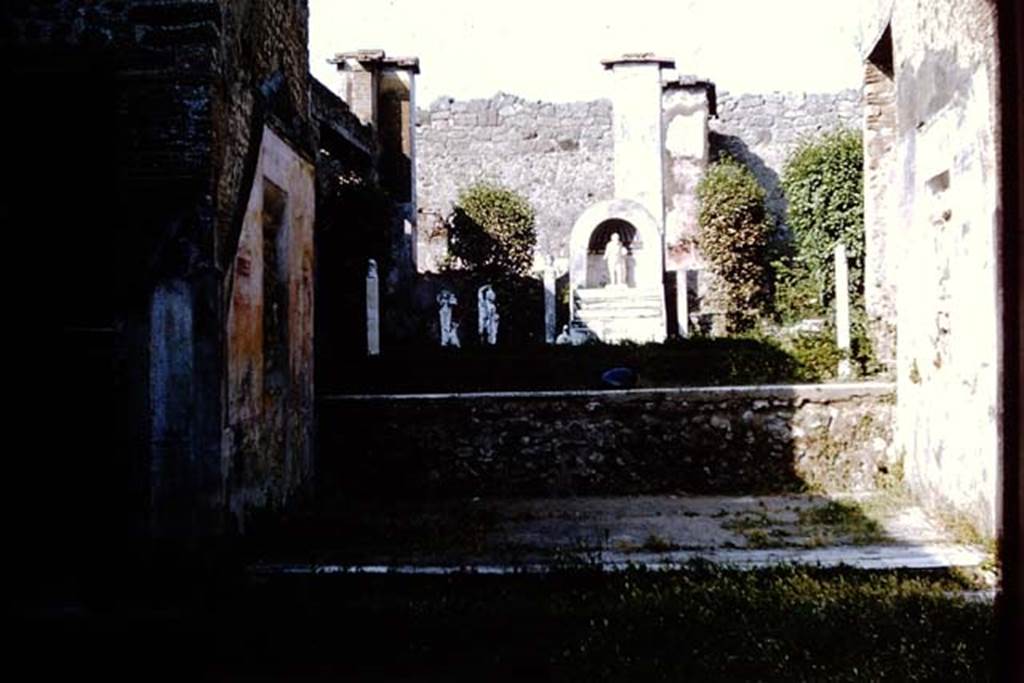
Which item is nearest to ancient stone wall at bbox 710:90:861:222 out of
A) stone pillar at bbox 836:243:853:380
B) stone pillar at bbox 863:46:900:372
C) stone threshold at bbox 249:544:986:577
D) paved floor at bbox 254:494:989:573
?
stone pillar at bbox 836:243:853:380

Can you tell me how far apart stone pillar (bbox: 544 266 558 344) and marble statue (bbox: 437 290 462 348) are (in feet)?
5.46

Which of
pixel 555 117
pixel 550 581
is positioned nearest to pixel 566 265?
pixel 555 117

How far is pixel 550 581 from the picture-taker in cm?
540

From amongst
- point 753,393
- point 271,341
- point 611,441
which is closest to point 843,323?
point 753,393

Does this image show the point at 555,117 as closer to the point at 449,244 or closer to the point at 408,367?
the point at 449,244

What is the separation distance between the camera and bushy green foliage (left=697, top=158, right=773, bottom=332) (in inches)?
782

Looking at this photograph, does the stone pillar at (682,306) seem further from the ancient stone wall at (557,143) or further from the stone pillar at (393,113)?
the ancient stone wall at (557,143)

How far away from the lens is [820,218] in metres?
18.7

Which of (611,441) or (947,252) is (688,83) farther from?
(947,252)

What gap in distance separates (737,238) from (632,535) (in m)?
14.3

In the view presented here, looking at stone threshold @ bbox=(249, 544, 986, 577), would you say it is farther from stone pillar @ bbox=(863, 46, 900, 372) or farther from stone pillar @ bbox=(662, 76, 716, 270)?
stone pillar @ bbox=(662, 76, 716, 270)

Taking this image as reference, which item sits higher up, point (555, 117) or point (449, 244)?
point (555, 117)

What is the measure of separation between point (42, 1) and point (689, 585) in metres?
4.74

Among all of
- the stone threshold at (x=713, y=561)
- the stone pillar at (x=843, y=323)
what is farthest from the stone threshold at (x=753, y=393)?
the stone threshold at (x=713, y=561)
